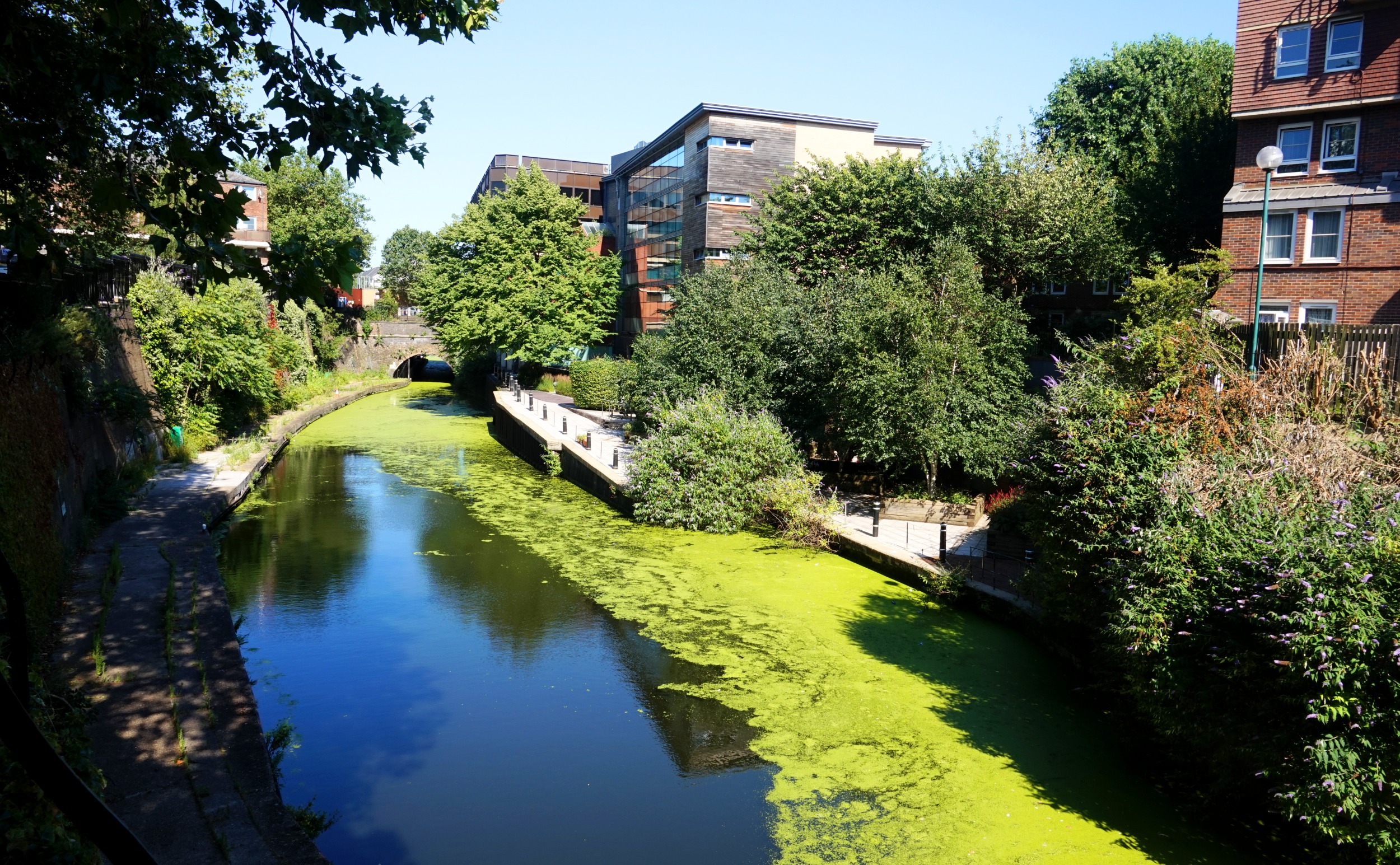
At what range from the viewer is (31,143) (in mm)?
7031

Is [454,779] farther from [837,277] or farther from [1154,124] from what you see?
[1154,124]

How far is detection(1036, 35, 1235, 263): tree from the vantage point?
2964 centimetres

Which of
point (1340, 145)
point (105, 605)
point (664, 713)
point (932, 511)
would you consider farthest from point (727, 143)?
→ point (105, 605)

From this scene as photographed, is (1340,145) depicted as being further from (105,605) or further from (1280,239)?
(105,605)

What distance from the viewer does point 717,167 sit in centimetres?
3888

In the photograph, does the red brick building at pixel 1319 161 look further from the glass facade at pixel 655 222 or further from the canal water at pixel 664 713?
the glass facade at pixel 655 222

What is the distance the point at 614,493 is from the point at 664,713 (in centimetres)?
1182

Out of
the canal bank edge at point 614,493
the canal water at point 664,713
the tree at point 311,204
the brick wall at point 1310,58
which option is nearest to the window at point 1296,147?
the brick wall at point 1310,58

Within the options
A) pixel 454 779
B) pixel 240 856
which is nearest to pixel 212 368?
pixel 454 779

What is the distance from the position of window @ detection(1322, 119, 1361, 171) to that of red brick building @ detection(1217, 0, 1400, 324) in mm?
19

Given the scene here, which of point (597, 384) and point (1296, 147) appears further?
point (597, 384)

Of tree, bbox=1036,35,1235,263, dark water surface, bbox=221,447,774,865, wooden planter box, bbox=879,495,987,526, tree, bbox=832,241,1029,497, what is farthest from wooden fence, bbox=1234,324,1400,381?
tree, bbox=1036,35,1235,263

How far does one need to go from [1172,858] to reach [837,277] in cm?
1962

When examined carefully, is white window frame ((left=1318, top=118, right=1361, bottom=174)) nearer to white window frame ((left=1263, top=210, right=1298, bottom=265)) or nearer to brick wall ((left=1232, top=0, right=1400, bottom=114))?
brick wall ((left=1232, top=0, right=1400, bottom=114))
